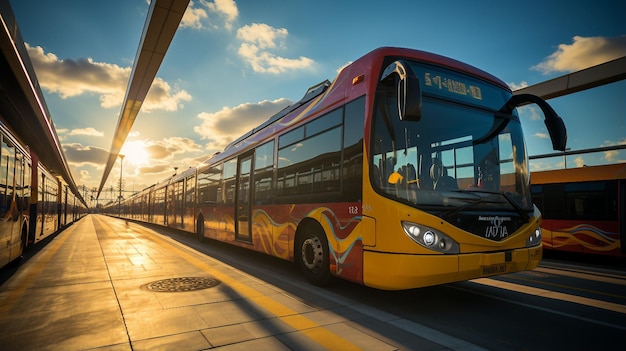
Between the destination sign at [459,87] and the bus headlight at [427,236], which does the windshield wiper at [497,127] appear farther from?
the bus headlight at [427,236]

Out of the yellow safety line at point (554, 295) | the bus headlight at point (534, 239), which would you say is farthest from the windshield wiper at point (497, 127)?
the yellow safety line at point (554, 295)

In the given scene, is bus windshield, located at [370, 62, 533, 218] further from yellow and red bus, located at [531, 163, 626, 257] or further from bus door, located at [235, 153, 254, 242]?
yellow and red bus, located at [531, 163, 626, 257]

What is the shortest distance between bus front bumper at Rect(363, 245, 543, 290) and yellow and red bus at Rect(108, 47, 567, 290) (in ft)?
0.04

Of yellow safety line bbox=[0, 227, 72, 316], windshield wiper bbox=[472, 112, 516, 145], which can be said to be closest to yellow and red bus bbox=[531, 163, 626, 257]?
windshield wiper bbox=[472, 112, 516, 145]

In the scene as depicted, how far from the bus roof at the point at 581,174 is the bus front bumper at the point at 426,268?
7.91 meters

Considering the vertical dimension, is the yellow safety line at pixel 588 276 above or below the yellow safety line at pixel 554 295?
below

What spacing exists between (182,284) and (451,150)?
4.45 meters

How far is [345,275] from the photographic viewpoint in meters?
4.59

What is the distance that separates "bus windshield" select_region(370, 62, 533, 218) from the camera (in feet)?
13.3

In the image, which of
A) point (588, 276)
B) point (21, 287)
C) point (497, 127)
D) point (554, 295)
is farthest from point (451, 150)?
point (21, 287)

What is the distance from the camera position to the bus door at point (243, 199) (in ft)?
26.7

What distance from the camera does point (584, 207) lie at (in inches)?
396

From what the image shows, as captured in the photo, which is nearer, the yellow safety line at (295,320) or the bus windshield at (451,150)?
the yellow safety line at (295,320)

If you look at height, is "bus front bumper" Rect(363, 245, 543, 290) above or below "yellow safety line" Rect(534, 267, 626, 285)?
above
